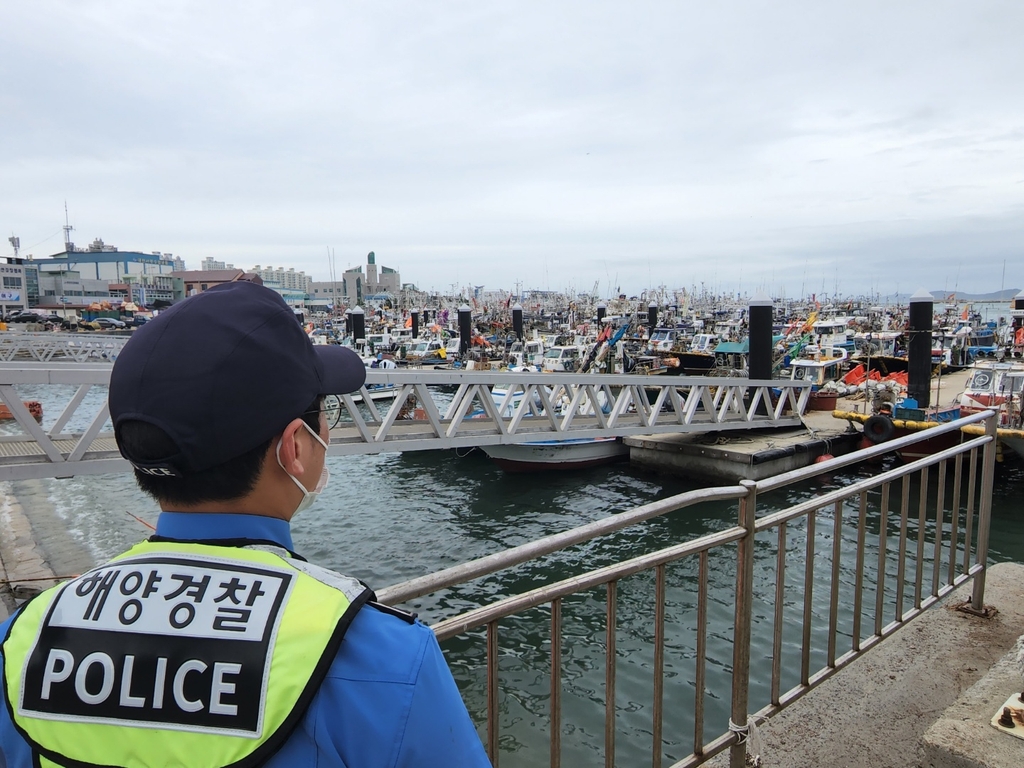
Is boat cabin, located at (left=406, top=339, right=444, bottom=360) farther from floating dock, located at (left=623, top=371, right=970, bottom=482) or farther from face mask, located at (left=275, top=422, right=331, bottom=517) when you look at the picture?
face mask, located at (left=275, top=422, right=331, bottom=517)

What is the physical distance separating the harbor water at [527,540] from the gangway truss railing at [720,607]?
0.05 metres

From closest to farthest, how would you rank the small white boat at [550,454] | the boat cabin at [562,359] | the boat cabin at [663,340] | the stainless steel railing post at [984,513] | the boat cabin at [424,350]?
the stainless steel railing post at [984,513]
the small white boat at [550,454]
the boat cabin at [562,359]
the boat cabin at [424,350]
the boat cabin at [663,340]

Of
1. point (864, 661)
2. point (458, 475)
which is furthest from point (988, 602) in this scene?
point (458, 475)

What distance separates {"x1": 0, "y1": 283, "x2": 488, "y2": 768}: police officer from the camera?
0.92m

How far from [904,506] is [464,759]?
5.09m

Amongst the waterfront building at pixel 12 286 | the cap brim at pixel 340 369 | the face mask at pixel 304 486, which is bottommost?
the face mask at pixel 304 486

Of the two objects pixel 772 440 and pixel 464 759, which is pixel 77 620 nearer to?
pixel 464 759

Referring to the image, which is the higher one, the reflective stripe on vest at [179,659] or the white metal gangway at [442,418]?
the reflective stripe on vest at [179,659]

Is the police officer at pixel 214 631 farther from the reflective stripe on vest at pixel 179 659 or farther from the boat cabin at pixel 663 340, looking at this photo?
the boat cabin at pixel 663 340

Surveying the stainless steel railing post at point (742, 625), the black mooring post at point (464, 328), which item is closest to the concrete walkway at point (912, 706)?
the stainless steel railing post at point (742, 625)

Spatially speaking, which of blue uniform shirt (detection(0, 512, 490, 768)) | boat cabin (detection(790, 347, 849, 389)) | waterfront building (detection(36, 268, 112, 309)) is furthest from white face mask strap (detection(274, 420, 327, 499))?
waterfront building (detection(36, 268, 112, 309))

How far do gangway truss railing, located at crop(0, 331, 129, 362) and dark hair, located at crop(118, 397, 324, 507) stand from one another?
102 ft

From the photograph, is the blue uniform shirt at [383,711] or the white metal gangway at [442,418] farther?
the white metal gangway at [442,418]

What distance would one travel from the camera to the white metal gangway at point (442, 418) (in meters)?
8.82
